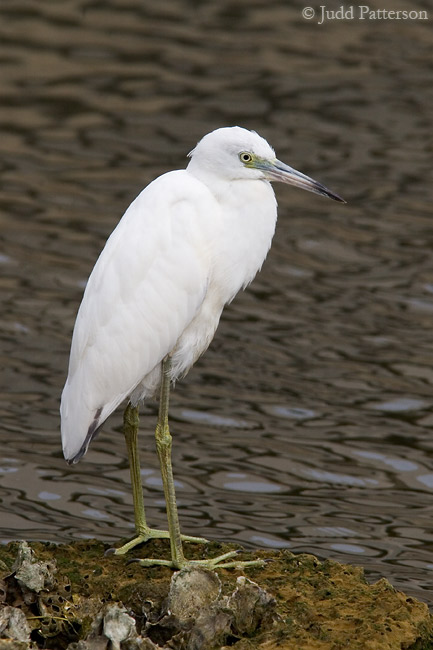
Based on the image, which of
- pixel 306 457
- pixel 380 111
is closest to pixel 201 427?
pixel 306 457

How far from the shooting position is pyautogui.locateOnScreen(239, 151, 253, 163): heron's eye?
5988mm

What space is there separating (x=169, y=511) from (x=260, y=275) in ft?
18.3

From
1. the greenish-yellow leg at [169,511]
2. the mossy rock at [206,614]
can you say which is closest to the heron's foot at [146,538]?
the greenish-yellow leg at [169,511]

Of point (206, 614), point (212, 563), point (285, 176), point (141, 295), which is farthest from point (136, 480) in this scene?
point (285, 176)

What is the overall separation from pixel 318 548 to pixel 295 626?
248cm

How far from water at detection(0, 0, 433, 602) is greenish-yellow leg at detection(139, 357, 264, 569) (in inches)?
60.1

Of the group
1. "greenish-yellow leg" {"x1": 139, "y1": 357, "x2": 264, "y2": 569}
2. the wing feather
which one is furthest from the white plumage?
"greenish-yellow leg" {"x1": 139, "y1": 357, "x2": 264, "y2": 569}

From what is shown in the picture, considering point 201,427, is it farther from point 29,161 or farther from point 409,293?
point 29,161

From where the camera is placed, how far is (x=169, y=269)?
19.7 feet

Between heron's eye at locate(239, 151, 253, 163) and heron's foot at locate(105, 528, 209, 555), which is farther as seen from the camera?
heron's foot at locate(105, 528, 209, 555)

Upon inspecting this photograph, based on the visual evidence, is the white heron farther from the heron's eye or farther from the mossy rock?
the mossy rock

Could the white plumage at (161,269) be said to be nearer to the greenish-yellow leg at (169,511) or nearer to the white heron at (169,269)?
the white heron at (169,269)

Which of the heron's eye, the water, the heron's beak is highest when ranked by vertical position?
the heron's eye

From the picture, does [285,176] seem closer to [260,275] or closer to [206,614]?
[206,614]
